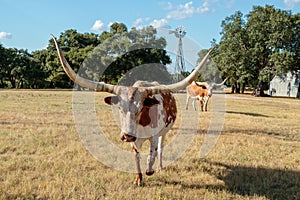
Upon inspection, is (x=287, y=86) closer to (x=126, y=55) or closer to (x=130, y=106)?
(x=126, y=55)

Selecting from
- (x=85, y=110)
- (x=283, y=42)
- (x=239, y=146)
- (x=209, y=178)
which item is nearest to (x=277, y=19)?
(x=283, y=42)

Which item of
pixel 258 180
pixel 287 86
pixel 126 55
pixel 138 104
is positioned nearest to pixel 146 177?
pixel 138 104

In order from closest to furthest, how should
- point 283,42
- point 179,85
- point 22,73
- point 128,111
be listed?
point 128,111
point 179,85
point 283,42
point 22,73

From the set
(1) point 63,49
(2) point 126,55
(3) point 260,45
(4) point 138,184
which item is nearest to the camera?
(4) point 138,184

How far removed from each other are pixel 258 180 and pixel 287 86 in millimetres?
58539

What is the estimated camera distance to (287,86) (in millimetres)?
58156

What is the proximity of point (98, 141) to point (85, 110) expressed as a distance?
767cm

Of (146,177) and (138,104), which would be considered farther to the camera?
(146,177)

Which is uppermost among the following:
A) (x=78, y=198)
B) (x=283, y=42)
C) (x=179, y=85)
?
(x=283, y=42)

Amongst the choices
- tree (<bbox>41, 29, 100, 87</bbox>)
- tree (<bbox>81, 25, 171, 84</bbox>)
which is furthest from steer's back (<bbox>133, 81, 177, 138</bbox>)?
tree (<bbox>41, 29, 100, 87</bbox>)

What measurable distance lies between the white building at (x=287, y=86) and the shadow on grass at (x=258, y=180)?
49.0 meters

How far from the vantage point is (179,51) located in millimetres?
7383

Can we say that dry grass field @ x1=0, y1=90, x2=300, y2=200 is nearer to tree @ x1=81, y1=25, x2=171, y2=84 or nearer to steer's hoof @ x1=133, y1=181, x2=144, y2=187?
steer's hoof @ x1=133, y1=181, x2=144, y2=187

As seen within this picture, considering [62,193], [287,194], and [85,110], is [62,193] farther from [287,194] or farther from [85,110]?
[85,110]
